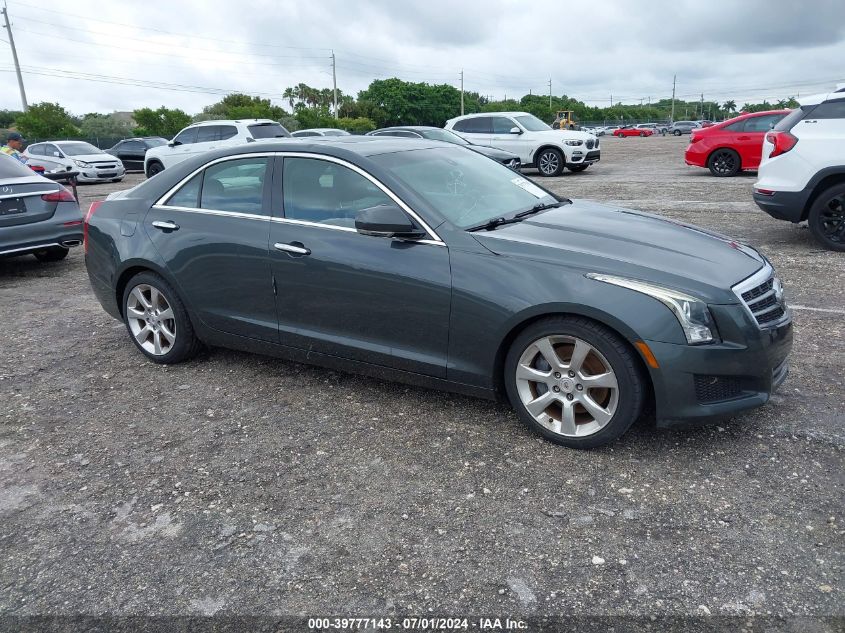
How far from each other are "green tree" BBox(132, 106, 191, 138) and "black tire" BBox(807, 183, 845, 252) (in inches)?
1833

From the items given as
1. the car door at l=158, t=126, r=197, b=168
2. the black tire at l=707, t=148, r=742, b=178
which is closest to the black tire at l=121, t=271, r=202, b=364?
the black tire at l=707, t=148, r=742, b=178

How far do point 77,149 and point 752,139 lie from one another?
20.1 metres

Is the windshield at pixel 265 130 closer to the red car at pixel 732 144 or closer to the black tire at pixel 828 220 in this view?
the red car at pixel 732 144

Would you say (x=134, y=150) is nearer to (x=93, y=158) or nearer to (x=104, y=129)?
(x=93, y=158)

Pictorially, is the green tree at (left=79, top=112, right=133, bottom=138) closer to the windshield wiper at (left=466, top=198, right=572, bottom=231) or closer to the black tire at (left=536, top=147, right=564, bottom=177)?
the black tire at (left=536, top=147, right=564, bottom=177)

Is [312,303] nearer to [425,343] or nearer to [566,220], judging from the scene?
[425,343]

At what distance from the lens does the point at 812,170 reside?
7703mm

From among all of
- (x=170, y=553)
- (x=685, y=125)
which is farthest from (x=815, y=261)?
(x=685, y=125)

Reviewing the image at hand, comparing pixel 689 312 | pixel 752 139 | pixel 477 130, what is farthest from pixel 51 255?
pixel 752 139

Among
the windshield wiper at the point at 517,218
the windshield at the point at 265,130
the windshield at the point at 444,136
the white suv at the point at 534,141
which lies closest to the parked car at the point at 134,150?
the windshield at the point at 265,130

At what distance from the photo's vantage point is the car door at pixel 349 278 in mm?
3824

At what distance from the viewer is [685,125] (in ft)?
237

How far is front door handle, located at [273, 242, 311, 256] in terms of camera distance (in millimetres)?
4176

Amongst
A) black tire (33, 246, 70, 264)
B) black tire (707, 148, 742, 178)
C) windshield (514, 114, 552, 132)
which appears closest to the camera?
black tire (33, 246, 70, 264)
